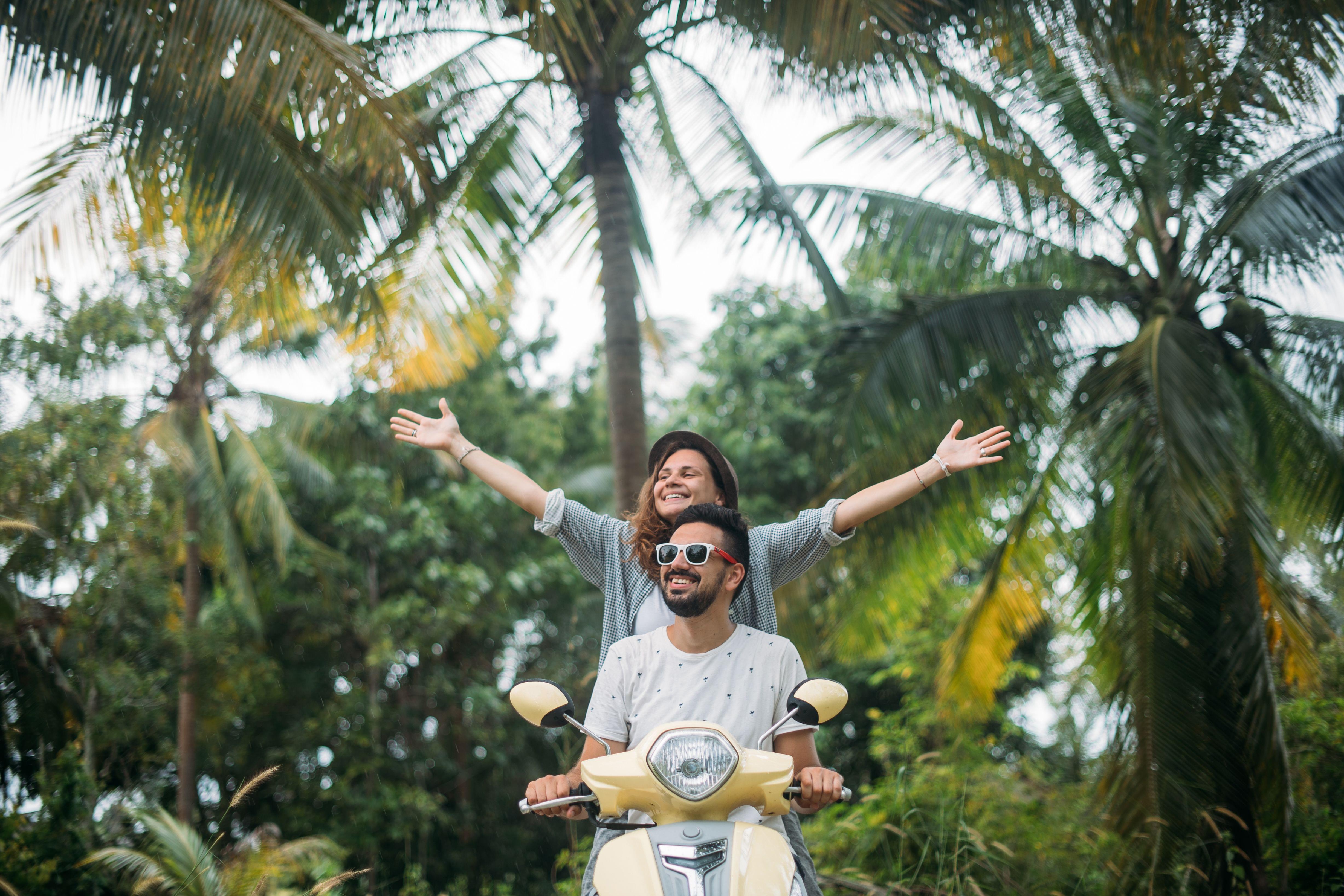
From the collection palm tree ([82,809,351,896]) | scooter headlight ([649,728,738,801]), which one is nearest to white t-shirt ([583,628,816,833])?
scooter headlight ([649,728,738,801])

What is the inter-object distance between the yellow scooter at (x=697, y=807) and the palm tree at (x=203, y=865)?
1.59 metres

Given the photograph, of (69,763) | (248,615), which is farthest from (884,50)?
(248,615)

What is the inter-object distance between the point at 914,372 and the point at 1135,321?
6.30 feet

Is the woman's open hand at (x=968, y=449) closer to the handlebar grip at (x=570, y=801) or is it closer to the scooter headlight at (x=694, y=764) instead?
the scooter headlight at (x=694, y=764)

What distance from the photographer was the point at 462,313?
771 centimetres

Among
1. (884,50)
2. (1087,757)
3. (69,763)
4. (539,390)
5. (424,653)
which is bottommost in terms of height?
(1087,757)

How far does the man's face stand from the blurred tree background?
6.24 feet

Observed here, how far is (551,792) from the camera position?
2363mm

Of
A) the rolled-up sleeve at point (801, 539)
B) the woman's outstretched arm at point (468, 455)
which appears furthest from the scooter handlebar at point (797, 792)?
the woman's outstretched arm at point (468, 455)

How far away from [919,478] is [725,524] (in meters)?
0.66

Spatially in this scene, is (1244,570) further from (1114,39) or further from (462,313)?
(462,313)

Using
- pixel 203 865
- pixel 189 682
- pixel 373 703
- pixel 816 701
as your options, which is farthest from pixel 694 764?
pixel 373 703

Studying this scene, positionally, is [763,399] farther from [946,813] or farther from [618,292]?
[946,813]

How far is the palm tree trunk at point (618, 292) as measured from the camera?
6344 millimetres
